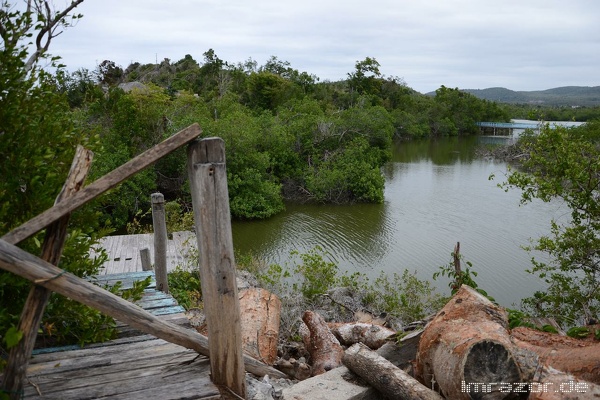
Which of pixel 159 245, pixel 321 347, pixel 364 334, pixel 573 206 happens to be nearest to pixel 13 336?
pixel 321 347

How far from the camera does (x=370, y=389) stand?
469 centimetres

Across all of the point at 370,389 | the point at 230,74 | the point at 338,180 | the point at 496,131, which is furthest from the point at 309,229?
the point at 496,131

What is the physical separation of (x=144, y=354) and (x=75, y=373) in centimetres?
50

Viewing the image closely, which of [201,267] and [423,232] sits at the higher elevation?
[201,267]

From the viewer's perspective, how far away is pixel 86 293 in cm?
287

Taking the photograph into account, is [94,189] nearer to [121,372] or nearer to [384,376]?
[121,372]

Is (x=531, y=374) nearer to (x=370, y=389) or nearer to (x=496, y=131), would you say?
(x=370, y=389)

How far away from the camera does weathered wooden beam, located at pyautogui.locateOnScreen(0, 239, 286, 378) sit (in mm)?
2645

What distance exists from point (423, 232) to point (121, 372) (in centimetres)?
1505

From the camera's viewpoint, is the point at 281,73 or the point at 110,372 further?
the point at 281,73

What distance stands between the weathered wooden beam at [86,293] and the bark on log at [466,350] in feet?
6.11

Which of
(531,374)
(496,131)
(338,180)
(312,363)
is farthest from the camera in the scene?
(496,131)

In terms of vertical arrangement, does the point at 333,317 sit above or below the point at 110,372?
below

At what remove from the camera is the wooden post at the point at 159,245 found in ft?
22.2
